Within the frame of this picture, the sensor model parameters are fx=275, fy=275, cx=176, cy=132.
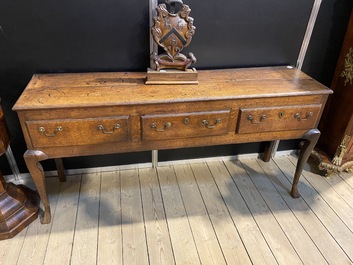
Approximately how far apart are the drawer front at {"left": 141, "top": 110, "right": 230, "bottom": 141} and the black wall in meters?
0.47

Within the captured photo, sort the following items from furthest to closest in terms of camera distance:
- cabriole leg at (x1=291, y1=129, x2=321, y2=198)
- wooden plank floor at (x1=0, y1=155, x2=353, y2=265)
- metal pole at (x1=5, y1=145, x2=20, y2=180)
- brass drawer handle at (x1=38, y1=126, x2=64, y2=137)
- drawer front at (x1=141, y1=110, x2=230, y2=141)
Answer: metal pole at (x1=5, y1=145, x2=20, y2=180) < cabriole leg at (x1=291, y1=129, x2=321, y2=198) < wooden plank floor at (x1=0, y1=155, x2=353, y2=265) < drawer front at (x1=141, y1=110, x2=230, y2=141) < brass drawer handle at (x1=38, y1=126, x2=64, y2=137)

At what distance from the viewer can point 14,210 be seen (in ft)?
5.32

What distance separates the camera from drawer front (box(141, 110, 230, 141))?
4.65 feet

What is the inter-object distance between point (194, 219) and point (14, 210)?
108 cm

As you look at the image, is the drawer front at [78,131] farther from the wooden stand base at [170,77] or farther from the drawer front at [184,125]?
the wooden stand base at [170,77]

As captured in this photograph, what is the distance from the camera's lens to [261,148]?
2.28 metres

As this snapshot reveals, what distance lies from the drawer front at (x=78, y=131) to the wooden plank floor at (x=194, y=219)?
0.60 m

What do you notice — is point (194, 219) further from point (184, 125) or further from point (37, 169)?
point (37, 169)

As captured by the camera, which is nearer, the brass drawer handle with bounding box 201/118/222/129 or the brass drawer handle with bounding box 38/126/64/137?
the brass drawer handle with bounding box 38/126/64/137

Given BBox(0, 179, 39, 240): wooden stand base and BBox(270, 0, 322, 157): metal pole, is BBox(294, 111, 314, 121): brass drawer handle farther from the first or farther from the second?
BBox(0, 179, 39, 240): wooden stand base

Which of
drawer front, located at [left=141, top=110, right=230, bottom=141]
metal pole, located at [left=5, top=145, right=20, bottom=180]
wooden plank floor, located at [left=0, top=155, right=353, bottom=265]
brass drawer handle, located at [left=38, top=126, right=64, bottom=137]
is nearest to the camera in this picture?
brass drawer handle, located at [left=38, top=126, right=64, bottom=137]

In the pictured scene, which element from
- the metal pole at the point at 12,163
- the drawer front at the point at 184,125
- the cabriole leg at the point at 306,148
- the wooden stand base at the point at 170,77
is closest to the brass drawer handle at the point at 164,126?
the drawer front at the point at 184,125

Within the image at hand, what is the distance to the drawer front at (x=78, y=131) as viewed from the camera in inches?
51.8

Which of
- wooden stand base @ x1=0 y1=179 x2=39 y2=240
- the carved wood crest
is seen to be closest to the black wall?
the carved wood crest
